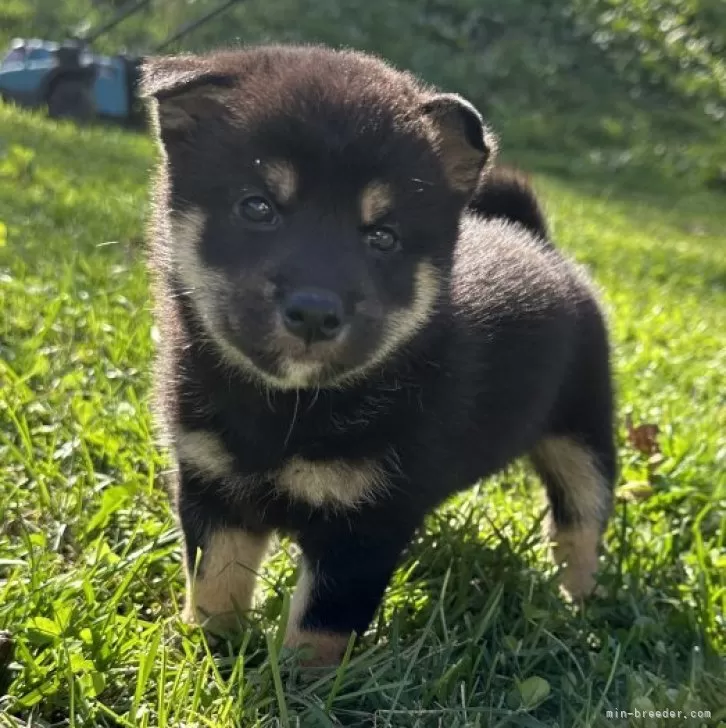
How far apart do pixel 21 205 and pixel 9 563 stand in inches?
130

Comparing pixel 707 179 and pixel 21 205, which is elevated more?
pixel 21 205

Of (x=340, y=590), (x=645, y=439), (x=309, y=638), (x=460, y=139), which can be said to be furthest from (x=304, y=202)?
(x=645, y=439)

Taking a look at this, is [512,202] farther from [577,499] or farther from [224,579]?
[224,579]

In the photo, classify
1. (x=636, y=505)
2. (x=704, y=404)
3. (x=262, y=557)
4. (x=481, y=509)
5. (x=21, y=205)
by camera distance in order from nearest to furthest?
(x=262, y=557) < (x=481, y=509) < (x=636, y=505) < (x=704, y=404) < (x=21, y=205)

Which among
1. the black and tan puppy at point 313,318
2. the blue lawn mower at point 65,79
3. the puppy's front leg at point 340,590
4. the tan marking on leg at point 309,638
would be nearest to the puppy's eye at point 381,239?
the black and tan puppy at point 313,318

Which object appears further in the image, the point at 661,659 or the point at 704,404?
the point at 704,404

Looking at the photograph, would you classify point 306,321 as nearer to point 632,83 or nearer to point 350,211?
point 350,211

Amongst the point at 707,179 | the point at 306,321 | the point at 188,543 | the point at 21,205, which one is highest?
the point at 306,321

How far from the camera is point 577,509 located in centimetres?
304

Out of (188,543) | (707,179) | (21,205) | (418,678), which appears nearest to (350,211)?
(188,543)

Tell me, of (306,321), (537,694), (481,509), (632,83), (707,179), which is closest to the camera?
(306,321)

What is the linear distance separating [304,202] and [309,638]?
998 mm

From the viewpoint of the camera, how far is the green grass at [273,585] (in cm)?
191

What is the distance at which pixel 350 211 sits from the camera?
2088 mm
